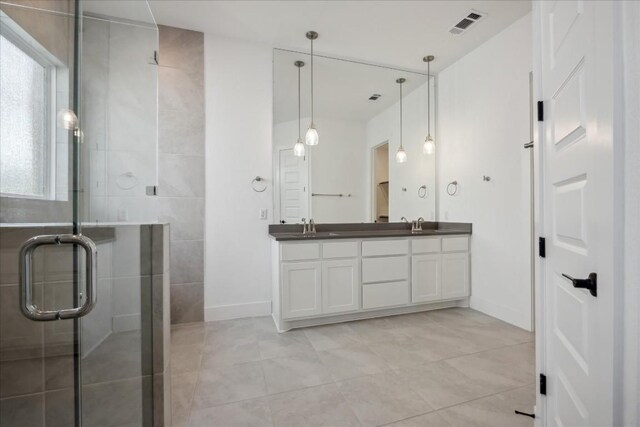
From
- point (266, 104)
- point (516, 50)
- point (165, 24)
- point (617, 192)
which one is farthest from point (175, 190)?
point (516, 50)

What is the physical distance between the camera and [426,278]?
308 centimetres

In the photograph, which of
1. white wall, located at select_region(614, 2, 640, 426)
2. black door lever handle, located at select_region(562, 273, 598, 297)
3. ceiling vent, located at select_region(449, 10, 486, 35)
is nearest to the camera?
white wall, located at select_region(614, 2, 640, 426)

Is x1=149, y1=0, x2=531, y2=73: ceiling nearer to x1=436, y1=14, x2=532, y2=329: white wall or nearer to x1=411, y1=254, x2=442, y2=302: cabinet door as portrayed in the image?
x1=436, y1=14, x2=532, y2=329: white wall

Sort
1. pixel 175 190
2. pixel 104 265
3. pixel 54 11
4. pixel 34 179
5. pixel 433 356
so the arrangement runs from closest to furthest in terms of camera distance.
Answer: pixel 104 265
pixel 34 179
pixel 54 11
pixel 433 356
pixel 175 190

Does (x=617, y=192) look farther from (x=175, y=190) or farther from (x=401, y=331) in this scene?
(x=175, y=190)

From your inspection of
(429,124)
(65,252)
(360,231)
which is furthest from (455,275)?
(65,252)

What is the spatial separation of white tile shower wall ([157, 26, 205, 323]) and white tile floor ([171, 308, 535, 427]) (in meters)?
0.42

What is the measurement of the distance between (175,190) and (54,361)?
1858 millimetres

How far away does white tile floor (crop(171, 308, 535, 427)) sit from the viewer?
4.92 feet

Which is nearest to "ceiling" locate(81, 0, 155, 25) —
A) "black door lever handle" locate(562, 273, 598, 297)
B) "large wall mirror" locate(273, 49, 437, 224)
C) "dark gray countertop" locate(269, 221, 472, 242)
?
"large wall mirror" locate(273, 49, 437, 224)

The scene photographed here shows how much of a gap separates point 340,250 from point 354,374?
1.14 m

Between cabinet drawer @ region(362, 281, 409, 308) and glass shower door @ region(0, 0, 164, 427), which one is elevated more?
glass shower door @ region(0, 0, 164, 427)

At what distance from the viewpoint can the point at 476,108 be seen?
10.3 ft

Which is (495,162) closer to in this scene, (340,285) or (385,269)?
(385,269)
